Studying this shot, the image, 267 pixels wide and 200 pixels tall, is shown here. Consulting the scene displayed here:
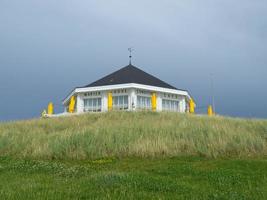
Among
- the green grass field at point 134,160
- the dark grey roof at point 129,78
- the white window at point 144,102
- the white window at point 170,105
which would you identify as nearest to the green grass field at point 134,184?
the green grass field at point 134,160

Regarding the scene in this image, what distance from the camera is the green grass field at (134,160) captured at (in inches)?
293

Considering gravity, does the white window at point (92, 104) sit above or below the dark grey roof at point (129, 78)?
below

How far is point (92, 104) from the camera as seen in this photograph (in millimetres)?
36906

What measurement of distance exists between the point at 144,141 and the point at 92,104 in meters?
21.2

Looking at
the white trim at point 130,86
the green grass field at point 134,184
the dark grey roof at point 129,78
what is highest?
the dark grey roof at point 129,78

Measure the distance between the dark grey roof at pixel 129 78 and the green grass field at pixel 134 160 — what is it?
38.8ft

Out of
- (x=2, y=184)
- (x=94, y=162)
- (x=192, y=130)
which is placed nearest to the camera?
(x=2, y=184)

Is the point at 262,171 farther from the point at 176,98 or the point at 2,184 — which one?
the point at 176,98

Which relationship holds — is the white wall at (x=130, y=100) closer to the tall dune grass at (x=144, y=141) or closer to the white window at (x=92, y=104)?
the white window at (x=92, y=104)

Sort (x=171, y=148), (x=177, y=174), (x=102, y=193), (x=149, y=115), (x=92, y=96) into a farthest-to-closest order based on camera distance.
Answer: (x=92, y=96) → (x=149, y=115) → (x=171, y=148) → (x=177, y=174) → (x=102, y=193)

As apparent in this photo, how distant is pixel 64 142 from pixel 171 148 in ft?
14.5

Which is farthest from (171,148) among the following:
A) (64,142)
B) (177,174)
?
(177,174)

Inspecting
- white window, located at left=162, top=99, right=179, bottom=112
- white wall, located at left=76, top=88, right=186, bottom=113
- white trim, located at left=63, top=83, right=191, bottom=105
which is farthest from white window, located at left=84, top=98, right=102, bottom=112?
white window, located at left=162, top=99, right=179, bottom=112

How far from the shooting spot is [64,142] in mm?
16625
